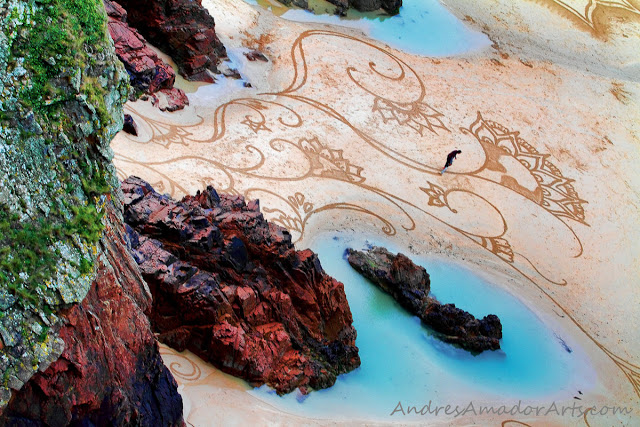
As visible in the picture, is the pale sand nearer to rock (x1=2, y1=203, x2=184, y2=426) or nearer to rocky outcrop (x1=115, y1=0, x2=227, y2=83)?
rocky outcrop (x1=115, y1=0, x2=227, y2=83)

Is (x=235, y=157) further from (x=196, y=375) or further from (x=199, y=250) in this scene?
(x=196, y=375)

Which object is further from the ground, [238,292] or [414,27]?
[414,27]

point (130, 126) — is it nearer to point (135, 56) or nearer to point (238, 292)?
point (135, 56)

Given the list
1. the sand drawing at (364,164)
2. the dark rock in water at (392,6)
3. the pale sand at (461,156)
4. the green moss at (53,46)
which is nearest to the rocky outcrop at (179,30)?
the pale sand at (461,156)

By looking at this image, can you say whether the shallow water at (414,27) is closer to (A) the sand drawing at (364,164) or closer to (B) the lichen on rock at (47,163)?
(A) the sand drawing at (364,164)

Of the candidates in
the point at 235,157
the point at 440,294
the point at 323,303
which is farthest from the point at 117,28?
the point at 440,294

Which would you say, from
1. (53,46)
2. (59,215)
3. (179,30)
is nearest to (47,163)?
(59,215)

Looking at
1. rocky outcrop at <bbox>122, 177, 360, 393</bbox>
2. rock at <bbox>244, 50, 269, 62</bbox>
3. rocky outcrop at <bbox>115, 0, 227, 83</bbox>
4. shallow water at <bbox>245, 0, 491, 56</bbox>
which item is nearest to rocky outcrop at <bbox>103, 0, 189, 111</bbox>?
rocky outcrop at <bbox>115, 0, 227, 83</bbox>
